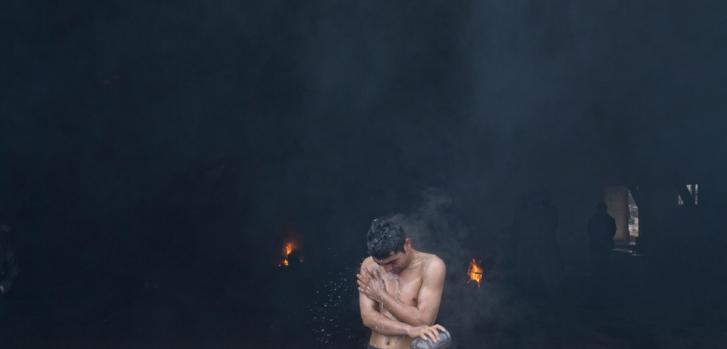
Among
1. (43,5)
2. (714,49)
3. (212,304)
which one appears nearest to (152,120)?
(43,5)

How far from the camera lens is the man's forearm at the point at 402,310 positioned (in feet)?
8.76

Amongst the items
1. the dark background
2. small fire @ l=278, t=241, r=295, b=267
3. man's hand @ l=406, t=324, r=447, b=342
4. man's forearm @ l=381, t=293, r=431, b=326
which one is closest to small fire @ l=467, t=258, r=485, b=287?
the dark background

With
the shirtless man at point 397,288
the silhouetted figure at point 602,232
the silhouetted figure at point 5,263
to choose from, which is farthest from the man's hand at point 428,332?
the silhouetted figure at point 602,232

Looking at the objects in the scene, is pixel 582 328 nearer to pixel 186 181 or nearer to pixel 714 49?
pixel 714 49

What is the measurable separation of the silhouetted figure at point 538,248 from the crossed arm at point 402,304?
786 cm

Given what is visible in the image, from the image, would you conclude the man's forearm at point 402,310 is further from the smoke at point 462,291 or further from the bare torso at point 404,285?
the smoke at point 462,291

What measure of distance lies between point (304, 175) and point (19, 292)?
5.87 metres

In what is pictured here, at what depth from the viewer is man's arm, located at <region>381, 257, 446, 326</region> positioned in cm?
268

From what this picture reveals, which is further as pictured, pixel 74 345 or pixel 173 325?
pixel 173 325

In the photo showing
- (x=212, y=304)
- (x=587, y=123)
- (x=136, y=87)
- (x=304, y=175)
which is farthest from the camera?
(x=587, y=123)

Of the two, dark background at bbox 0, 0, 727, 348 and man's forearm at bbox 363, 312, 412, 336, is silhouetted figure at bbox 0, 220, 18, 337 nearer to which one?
dark background at bbox 0, 0, 727, 348

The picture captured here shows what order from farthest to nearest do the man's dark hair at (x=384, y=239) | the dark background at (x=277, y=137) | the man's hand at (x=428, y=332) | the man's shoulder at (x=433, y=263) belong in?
the dark background at (x=277, y=137), the man's shoulder at (x=433, y=263), the man's dark hair at (x=384, y=239), the man's hand at (x=428, y=332)

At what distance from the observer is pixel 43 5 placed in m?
7.24

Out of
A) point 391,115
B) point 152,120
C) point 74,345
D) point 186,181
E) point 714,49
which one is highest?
point 714,49
